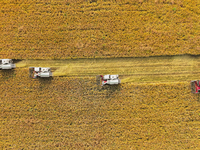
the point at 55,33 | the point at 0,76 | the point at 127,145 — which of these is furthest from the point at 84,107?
the point at 0,76

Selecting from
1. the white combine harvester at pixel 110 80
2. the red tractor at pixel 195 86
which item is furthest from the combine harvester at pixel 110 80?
the red tractor at pixel 195 86

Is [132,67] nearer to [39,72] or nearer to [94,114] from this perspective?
[94,114]

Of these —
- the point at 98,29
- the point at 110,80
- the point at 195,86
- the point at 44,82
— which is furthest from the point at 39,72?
the point at 195,86

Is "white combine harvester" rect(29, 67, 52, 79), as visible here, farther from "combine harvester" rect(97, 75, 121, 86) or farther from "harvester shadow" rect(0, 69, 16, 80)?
"combine harvester" rect(97, 75, 121, 86)

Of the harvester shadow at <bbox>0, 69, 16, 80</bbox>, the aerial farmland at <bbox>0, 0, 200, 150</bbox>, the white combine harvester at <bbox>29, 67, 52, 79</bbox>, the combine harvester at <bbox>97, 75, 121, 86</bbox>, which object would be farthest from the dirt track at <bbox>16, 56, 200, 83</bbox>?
the harvester shadow at <bbox>0, 69, 16, 80</bbox>

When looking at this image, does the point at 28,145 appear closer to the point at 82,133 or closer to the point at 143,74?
the point at 82,133
